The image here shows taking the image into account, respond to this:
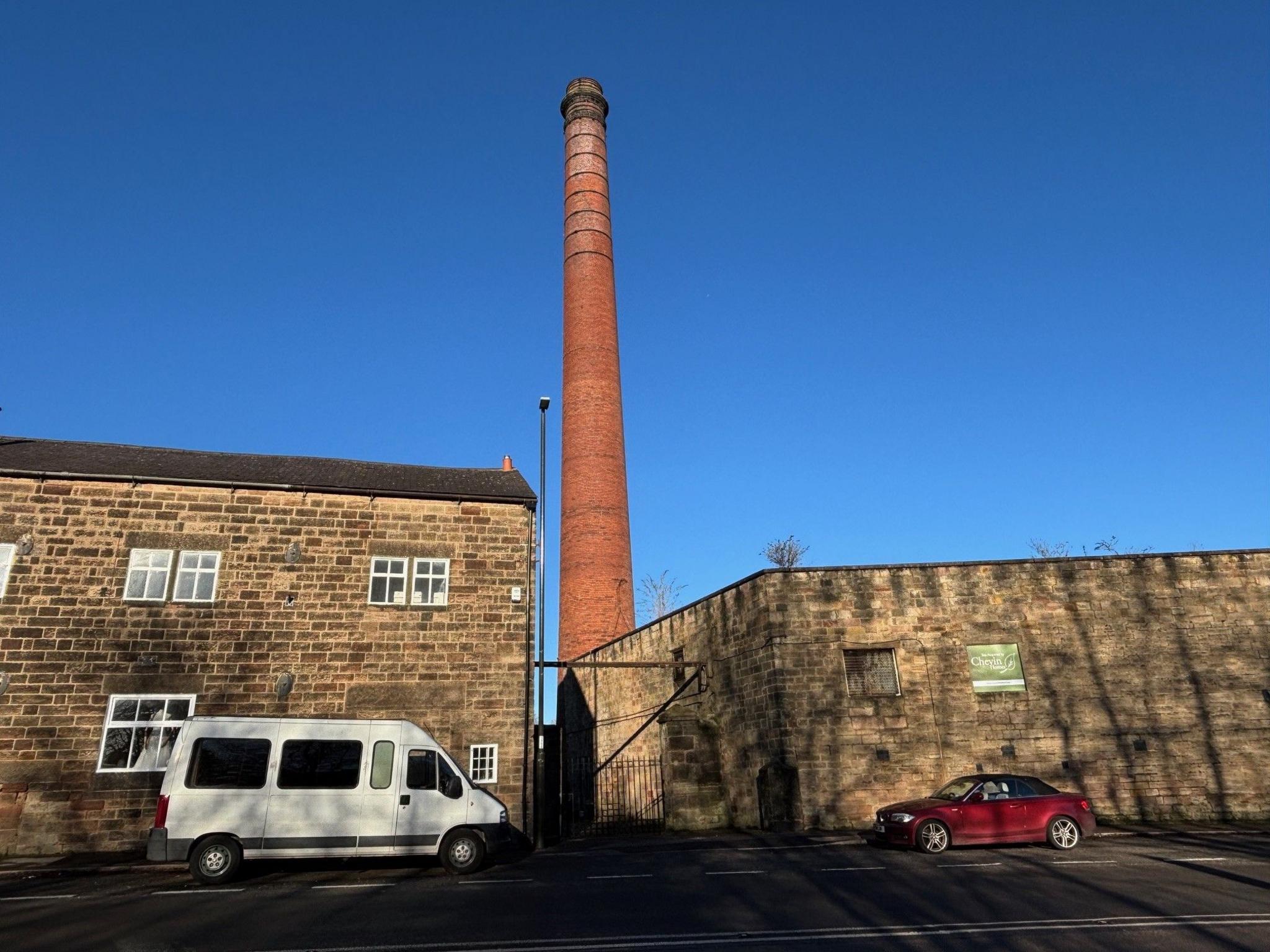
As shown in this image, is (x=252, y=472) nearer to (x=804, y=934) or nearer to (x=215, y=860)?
(x=215, y=860)

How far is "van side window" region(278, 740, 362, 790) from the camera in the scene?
11898 millimetres

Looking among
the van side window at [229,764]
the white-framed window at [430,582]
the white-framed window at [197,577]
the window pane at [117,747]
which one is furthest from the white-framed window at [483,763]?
the window pane at [117,747]

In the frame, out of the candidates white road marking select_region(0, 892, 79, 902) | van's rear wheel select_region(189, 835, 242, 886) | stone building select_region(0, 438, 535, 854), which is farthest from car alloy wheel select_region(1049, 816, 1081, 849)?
A: white road marking select_region(0, 892, 79, 902)

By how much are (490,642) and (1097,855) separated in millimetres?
11988

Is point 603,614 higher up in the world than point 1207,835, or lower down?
higher up

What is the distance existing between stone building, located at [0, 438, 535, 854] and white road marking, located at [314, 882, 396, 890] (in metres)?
5.19

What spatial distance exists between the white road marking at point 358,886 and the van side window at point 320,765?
134cm

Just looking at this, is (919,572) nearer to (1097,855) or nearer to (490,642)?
(1097,855)

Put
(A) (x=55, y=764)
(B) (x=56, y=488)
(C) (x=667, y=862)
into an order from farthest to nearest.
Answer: (B) (x=56, y=488)
(A) (x=55, y=764)
(C) (x=667, y=862)

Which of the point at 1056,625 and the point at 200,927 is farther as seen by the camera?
the point at 1056,625

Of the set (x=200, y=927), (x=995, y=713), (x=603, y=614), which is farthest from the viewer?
(x=603, y=614)

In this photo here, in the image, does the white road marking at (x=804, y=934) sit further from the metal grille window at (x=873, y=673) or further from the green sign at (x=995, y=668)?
the green sign at (x=995, y=668)

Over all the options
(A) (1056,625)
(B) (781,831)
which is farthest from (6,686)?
(A) (1056,625)

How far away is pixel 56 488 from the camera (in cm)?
1722
